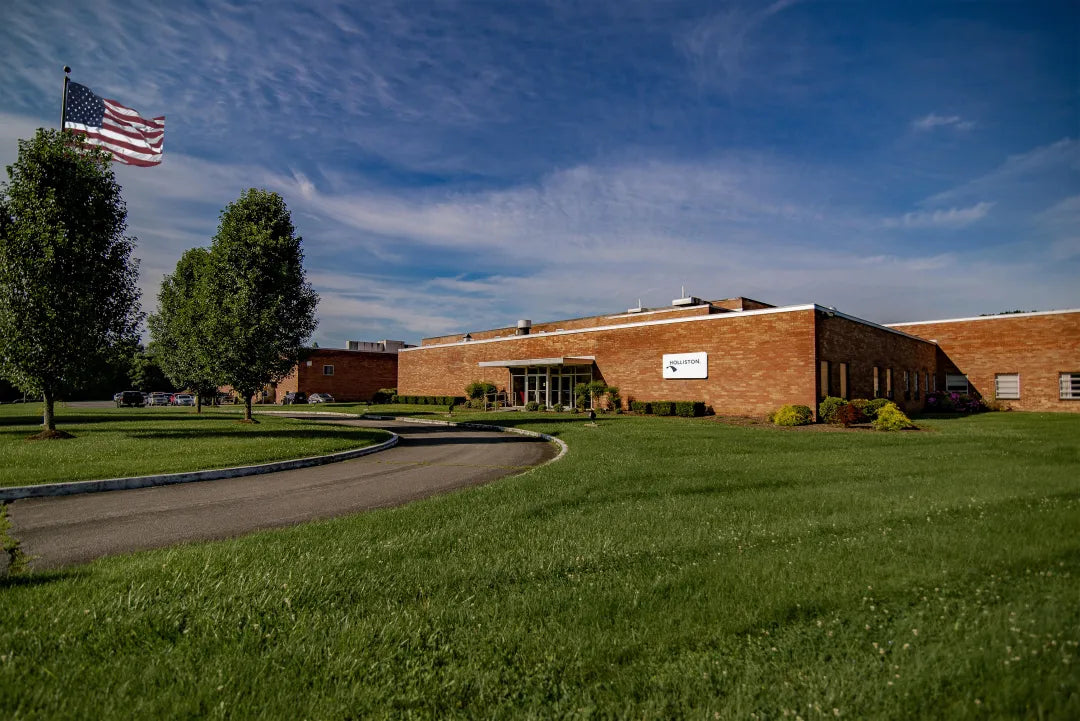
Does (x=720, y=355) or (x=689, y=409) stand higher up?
(x=720, y=355)

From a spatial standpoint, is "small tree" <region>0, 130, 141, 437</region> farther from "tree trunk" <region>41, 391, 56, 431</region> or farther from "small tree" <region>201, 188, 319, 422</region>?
"small tree" <region>201, 188, 319, 422</region>

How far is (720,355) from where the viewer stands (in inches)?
1139

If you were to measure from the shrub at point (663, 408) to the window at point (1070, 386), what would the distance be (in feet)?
83.7

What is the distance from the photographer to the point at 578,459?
12.8 meters

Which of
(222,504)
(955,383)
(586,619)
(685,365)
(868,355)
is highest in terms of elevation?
(868,355)

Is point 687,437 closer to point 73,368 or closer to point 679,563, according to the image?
point 679,563

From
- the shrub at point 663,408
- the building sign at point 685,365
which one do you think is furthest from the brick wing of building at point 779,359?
the shrub at point 663,408

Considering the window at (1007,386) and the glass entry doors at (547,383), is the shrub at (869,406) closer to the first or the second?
the glass entry doors at (547,383)

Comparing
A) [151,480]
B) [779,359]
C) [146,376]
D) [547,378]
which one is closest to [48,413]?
[151,480]

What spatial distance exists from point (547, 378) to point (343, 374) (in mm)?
30877

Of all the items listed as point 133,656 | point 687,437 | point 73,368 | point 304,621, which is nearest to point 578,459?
point 687,437

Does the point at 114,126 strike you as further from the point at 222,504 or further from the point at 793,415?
the point at 793,415

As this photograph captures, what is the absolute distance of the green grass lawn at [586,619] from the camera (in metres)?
3.05

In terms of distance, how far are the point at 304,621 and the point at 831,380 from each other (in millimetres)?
27413
